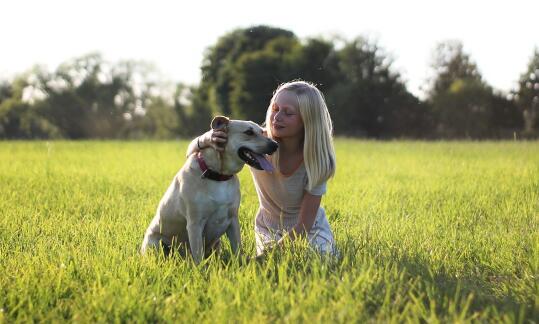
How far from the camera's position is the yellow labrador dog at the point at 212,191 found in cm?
408

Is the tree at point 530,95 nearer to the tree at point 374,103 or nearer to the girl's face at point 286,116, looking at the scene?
the tree at point 374,103

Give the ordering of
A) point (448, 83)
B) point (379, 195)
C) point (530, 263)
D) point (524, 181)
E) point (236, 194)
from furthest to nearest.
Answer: point (448, 83), point (524, 181), point (379, 195), point (236, 194), point (530, 263)

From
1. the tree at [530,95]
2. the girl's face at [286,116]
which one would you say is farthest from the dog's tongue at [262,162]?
the tree at [530,95]

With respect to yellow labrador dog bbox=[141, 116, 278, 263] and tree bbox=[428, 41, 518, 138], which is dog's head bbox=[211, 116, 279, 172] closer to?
yellow labrador dog bbox=[141, 116, 278, 263]

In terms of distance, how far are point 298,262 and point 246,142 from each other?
1.03 meters

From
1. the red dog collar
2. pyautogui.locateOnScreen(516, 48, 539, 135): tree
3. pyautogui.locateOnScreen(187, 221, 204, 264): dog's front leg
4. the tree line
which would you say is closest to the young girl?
the red dog collar

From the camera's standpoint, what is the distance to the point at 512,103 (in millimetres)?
34625

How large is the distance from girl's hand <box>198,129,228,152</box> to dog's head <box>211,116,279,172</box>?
3 centimetres

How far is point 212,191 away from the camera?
13.5 ft

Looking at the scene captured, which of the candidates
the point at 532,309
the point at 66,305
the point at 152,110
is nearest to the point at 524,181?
the point at 532,309

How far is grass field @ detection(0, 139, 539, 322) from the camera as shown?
2943 millimetres

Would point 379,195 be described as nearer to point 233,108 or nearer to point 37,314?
point 37,314

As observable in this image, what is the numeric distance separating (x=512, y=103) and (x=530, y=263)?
1326 inches

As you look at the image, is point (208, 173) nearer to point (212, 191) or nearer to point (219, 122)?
point (212, 191)
